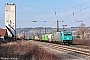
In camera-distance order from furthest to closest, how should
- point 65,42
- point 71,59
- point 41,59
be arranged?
point 65,42
point 71,59
point 41,59

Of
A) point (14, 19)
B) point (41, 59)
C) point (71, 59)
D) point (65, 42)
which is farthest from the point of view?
point (14, 19)

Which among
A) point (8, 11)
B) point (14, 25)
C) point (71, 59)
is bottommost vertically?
point (71, 59)

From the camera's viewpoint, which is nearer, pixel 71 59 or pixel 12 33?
pixel 71 59

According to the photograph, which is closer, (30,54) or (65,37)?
(30,54)

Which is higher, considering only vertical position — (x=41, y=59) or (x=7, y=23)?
(x=7, y=23)

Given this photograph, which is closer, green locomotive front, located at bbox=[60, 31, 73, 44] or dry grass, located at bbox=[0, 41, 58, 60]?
dry grass, located at bbox=[0, 41, 58, 60]

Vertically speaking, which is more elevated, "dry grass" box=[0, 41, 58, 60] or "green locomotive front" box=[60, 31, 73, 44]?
"green locomotive front" box=[60, 31, 73, 44]

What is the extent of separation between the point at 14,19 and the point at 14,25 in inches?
102

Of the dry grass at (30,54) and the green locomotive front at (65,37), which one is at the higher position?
the green locomotive front at (65,37)

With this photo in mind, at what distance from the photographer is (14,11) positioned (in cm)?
9112

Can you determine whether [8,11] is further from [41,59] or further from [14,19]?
[41,59]

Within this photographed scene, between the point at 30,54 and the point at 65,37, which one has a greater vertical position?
the point at 65,37

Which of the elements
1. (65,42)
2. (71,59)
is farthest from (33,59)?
(65,42)

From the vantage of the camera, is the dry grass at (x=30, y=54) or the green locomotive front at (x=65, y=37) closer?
the dry grass at (x=30, y=54)
